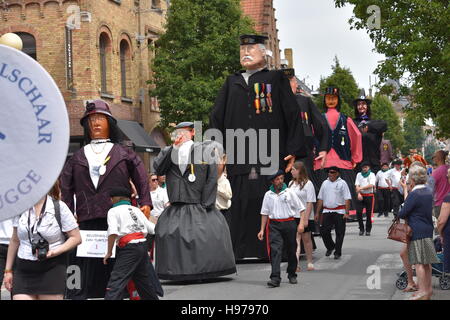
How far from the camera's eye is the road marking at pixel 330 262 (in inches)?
443

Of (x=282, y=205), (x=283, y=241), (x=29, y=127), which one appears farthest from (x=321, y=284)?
(x=29, y=127)

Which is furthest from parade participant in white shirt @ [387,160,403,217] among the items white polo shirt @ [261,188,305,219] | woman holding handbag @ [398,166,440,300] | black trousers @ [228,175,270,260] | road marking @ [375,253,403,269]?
woman holding handbag @ [398,166,440,300]

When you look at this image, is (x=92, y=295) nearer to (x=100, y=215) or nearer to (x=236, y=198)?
(x=100, y=215)

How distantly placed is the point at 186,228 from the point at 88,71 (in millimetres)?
18867

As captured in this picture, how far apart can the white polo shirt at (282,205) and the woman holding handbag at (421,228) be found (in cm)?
162

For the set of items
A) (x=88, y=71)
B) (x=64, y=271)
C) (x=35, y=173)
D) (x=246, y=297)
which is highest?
(x=88, y=71)

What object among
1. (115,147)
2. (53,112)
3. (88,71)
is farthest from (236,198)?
(88,71)

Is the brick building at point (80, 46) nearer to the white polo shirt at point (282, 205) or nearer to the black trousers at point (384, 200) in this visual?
the black trousers at point (384, 200)

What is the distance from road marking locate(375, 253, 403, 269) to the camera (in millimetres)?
11125

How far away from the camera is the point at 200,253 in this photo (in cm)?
993

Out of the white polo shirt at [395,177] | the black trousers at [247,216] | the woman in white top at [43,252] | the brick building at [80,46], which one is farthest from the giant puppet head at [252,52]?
the brick building at [80,46]

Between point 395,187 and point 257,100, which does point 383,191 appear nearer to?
point 395,187

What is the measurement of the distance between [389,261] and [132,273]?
18.7 ft

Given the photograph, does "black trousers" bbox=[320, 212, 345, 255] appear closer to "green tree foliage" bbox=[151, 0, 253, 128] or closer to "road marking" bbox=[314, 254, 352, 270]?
"road marking" bbox=[314, 254, 352, 270]
